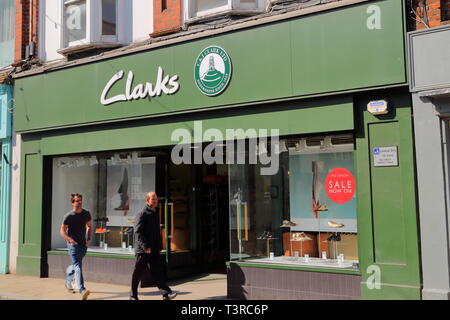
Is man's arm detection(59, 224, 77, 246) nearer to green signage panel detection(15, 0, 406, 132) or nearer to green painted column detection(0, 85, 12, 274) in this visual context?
green signage panel detection(15, 0, 406, 132)

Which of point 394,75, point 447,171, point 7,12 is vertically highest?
point 7,12

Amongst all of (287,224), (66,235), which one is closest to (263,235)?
(287,224)

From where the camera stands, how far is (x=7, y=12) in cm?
1325

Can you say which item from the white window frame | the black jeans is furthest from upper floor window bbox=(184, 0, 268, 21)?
the black jeans

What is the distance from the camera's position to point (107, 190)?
38.4 ft

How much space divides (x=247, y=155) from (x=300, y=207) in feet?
4.48

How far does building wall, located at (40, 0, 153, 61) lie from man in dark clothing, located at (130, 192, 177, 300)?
4.00 metres

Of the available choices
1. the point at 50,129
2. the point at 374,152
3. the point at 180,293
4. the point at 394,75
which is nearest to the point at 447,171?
the point at 374,152

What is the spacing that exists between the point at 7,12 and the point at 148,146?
651 cm

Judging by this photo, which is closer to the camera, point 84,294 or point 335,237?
point 335,237

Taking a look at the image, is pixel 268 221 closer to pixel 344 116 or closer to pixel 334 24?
pixel 344 116

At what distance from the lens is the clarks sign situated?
31.7ft

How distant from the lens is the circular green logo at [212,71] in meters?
8.97

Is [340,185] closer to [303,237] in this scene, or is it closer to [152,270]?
[303,237]
